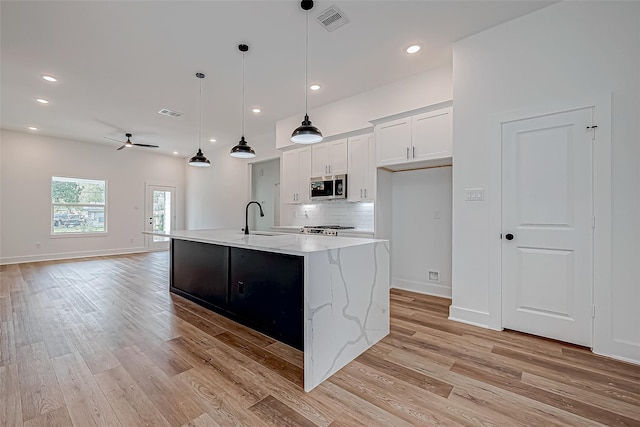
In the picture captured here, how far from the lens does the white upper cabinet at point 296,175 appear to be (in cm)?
521

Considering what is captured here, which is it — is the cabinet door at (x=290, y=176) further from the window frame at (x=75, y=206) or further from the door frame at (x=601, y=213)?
the window frame at (x=75, y=206)

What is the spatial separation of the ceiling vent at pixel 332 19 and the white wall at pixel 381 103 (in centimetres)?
145

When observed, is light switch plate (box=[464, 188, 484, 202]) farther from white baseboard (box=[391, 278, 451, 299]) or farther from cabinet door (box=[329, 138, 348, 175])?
cabinet door (box=[329, 138, 348, 175])

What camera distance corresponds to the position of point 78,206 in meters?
7.23

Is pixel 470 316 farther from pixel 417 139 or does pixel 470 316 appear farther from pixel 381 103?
pixel 381 103

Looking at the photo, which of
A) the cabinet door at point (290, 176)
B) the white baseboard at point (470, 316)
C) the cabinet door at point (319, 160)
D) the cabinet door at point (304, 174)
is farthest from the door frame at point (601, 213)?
the cabinet door at point (290, 176)

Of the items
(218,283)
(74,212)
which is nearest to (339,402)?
(218,283)

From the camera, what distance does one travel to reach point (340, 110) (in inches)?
182

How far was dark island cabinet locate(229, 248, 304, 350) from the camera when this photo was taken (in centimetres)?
222

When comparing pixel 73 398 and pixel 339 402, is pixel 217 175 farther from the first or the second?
pixel 339 402

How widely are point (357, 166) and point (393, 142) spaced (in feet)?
2.36

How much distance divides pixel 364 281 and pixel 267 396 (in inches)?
43.5

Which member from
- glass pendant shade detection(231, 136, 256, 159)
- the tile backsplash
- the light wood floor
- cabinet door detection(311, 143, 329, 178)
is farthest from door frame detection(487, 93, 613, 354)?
glass pendant shade detection(231, 136, 256, 159)

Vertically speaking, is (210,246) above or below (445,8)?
below
